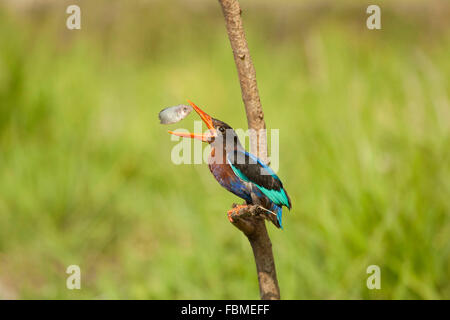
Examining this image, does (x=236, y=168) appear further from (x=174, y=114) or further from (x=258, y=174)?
(x=174, y=114)

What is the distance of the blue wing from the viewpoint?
95cm

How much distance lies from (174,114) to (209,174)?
3131mm

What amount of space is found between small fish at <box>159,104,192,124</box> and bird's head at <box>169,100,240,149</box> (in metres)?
0.08

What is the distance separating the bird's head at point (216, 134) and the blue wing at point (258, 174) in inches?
1.0

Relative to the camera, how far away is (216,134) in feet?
2.99

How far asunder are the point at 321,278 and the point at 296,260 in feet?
0.52

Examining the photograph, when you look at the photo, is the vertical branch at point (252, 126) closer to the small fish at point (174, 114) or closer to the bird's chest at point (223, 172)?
the bird's chest at point (223, 172)

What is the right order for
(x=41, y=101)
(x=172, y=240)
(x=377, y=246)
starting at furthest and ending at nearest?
(x=41, y=101), (x=172, y=240), (x=377, y=246)

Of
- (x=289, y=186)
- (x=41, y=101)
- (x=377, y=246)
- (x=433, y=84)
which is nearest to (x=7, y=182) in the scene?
(x=41, y=101)

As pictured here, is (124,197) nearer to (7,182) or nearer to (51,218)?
(51,218)

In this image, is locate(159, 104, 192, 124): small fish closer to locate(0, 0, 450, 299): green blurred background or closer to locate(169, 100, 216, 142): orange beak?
locate(169, 100, 216, 142): orange beak

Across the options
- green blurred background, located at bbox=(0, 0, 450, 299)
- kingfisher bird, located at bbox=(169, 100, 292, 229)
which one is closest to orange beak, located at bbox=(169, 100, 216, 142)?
kingfisher bird, located at bbox=(169, 100, 292, 229)

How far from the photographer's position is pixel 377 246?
2.53m

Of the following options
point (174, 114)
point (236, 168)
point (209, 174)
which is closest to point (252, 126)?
point (236, 168)
